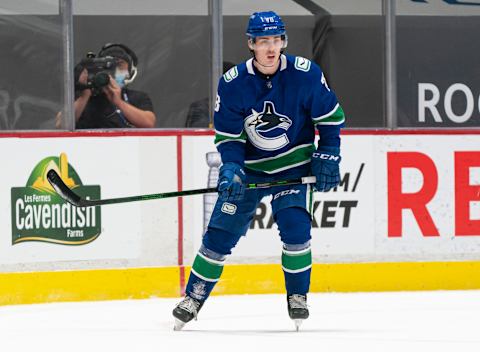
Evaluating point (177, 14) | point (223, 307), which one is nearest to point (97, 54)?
point (177, 14)

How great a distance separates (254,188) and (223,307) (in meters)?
1.21

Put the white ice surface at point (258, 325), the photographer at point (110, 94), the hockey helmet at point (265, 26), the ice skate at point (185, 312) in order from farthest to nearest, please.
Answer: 1. the photographer at point (110, 94)
2. the ice skate at point (185, 312)
3. the hockey helmet at point (265, 26)
4. the white ice surface at point (258, 325)

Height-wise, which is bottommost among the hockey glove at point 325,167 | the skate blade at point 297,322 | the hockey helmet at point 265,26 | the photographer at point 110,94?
the skate blade at point 297,322

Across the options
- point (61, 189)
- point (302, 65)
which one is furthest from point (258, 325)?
point (302, 65)

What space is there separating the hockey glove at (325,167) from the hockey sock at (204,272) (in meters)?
0.51

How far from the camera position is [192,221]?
21.4ft

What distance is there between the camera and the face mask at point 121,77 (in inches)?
259

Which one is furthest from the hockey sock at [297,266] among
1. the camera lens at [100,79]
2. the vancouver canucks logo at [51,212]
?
the camera lens at [100,79]

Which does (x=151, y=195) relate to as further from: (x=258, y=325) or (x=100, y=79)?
(x=100, y=79)

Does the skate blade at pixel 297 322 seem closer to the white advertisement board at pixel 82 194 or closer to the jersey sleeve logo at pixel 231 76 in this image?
the jersey sleeve logo at pixel 231 76

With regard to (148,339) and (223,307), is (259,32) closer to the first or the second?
(148,339)

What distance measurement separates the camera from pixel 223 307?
596 centimetres

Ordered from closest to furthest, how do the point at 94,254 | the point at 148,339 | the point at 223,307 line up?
the point at 148,339 → the point at 223,307 → the point at 94,254

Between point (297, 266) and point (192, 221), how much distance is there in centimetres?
174
